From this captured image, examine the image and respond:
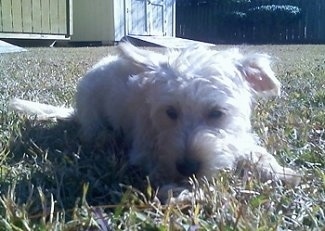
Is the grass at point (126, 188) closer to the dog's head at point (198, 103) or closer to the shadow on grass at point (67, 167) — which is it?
the shadow on grass at point (67, 167)

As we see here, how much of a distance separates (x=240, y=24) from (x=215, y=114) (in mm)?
24362

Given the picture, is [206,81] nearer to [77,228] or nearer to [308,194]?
[308,194]

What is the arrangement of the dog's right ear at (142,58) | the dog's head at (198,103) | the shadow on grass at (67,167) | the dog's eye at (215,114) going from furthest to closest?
the dog's right ear at (142,58), the dog's eye at (215,114), the dog's head at (198,103), the shadow on grass at (67,167)

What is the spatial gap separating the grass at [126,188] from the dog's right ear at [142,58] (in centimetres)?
48

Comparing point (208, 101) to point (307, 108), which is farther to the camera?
point (307, 108)

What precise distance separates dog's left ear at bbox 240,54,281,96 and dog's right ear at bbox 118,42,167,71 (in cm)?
43

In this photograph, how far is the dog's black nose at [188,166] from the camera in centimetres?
245

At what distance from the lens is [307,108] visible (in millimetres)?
4332

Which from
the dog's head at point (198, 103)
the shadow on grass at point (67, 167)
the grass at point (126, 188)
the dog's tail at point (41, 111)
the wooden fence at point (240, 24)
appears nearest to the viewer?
the grass at point (126, 188)

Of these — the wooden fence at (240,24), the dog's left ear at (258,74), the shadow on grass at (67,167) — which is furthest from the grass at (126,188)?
the wooden fence at (240,24)

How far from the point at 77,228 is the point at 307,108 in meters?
2.79

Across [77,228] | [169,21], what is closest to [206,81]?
[77,228]

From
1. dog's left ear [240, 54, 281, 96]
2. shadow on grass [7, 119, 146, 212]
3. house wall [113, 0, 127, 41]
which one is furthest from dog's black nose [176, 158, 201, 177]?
house wall [113, 0, 127, 41]

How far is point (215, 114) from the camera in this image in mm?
2785
